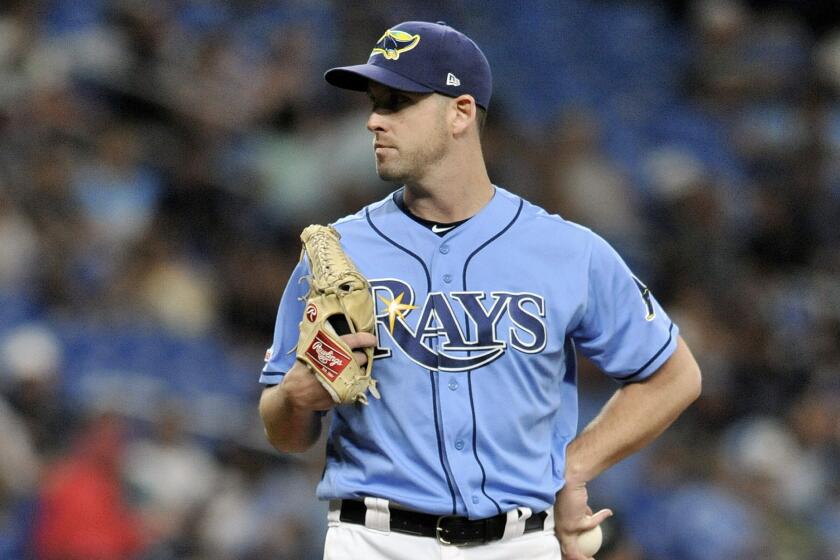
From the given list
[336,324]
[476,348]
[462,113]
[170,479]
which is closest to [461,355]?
[476,348]

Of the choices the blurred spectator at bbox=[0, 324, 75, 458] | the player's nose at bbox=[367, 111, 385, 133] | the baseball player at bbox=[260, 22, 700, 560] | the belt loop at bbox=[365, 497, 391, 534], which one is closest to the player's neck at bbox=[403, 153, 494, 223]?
the baseball player at bbox=[260, 22, 700, 560]

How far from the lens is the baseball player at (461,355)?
327 centimetres

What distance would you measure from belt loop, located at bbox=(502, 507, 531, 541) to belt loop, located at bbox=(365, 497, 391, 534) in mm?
276

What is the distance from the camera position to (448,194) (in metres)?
3.47

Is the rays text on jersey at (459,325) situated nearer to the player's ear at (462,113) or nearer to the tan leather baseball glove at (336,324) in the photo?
the tan leather baseball glove at (336,324)

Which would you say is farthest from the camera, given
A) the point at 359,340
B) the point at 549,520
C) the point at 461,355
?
the point at 549,520

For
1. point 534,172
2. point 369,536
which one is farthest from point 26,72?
point 369,536

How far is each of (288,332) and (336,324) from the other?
25 cm

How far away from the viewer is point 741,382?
27.4ft

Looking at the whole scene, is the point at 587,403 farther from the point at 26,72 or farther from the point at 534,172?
the point at 26,72

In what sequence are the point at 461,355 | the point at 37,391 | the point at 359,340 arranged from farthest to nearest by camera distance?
the point at 37,391, the point at 461,355, the point at 359,340

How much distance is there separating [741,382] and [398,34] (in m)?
5.40

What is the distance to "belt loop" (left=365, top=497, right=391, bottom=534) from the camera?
3260 millimetres

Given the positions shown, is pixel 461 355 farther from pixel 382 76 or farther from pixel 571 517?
pixel 382 76
